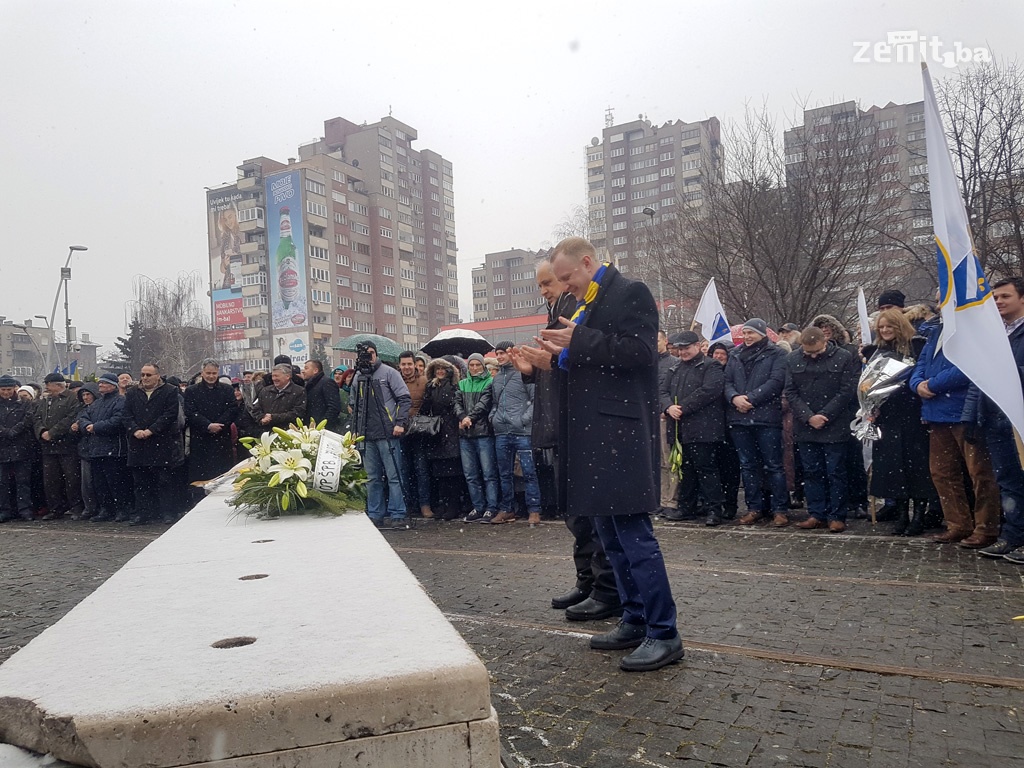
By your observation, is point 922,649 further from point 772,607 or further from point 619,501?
point 619,501

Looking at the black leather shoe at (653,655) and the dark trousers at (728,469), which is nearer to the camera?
the black leather shoe at (653,655)

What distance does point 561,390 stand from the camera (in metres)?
4.48

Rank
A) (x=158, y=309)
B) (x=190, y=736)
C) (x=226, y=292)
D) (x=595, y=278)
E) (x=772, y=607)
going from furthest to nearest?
(x=226, y=292) → (x=158, y=309) → (x=772, y=607) → (x=595, y=278) → (x=190, y=736)

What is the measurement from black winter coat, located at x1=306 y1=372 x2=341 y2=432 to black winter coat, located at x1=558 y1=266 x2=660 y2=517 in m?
6.88

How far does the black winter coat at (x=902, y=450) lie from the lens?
7.67 m

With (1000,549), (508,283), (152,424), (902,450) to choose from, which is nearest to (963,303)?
(1000,549)

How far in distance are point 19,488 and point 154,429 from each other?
148 inches

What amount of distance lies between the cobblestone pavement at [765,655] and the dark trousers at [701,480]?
4.56ft

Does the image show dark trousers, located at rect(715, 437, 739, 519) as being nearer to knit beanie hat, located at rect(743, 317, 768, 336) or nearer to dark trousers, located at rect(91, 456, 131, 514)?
knit beanie hat, located at rect(743, 317, 768, 336)

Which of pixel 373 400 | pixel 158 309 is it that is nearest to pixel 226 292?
pixel 158 309

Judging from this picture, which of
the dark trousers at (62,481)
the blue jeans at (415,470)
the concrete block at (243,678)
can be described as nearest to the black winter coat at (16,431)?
the dark trousers at (62,481)

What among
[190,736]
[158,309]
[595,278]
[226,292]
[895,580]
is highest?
[226,292]

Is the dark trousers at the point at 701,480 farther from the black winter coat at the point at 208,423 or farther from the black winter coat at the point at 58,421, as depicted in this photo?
the black winter coat at the point at 58,421

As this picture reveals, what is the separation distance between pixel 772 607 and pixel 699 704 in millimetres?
1808
